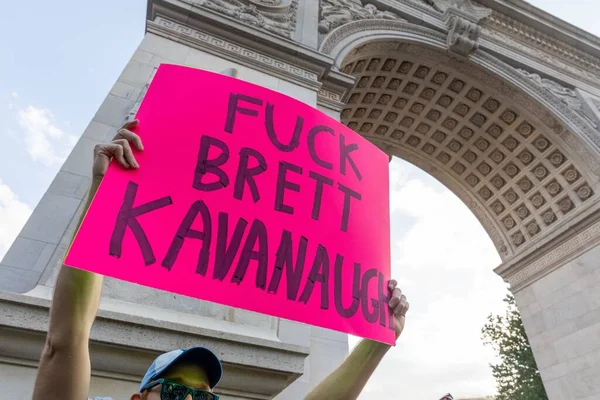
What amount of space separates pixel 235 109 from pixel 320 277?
952 millimetres

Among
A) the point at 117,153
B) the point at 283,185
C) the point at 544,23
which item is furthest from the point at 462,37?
the point at 117,153

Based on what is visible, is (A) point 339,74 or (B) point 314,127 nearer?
(B) point 314,127

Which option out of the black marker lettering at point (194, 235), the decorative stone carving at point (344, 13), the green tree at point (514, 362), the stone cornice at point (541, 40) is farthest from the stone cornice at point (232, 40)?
the green tree at point (514, 362)

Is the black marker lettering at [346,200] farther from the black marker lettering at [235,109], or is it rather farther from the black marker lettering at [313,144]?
the black marker lettering at [235,109]

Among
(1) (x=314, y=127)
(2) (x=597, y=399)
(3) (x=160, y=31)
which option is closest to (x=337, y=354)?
(1) (x=314, y=127)

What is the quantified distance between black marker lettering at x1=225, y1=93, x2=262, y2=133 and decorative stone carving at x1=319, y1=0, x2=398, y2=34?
675cm

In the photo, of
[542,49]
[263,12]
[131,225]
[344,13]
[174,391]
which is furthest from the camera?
[542,49]

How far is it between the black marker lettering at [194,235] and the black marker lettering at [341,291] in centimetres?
58

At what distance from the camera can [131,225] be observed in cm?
144

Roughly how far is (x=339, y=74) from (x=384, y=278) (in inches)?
226

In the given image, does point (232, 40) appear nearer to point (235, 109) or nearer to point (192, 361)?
point (235, 109)

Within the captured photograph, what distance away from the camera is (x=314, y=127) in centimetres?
216

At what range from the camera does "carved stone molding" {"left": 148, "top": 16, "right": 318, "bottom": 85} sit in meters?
5.62

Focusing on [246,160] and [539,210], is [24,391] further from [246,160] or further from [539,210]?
[539,210]
